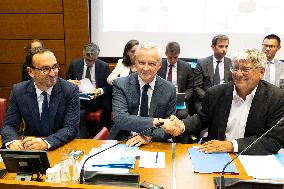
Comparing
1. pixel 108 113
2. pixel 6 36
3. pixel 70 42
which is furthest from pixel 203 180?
pixel 6 36

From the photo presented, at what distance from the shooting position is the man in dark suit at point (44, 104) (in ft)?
8.86

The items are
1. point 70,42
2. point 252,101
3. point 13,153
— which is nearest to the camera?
point 13,153

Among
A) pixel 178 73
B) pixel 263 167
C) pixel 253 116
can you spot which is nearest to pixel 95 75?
pixel 178 73

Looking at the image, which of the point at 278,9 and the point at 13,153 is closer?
the point at 13,153

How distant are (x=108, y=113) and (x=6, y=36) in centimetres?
267

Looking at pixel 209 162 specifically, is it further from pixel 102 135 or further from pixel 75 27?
pixel 75 27

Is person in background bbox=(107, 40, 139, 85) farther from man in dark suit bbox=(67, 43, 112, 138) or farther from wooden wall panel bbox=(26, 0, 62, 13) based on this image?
wooden wall panel bbox=(26, 0, 62, 13)

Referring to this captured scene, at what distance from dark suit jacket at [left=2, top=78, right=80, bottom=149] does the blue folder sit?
96 cm

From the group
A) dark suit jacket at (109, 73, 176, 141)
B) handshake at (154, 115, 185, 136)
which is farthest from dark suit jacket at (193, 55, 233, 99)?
handshake at (154, 115, 185, 136)

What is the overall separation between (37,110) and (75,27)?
3605 mm

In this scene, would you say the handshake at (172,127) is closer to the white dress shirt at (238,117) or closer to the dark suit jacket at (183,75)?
the white dress shirt at (238,117)

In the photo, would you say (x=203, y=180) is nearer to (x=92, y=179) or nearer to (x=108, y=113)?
(x=92, y=179)

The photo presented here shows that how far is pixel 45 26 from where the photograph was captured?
625 centimetres

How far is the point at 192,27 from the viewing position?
605 centimetres
